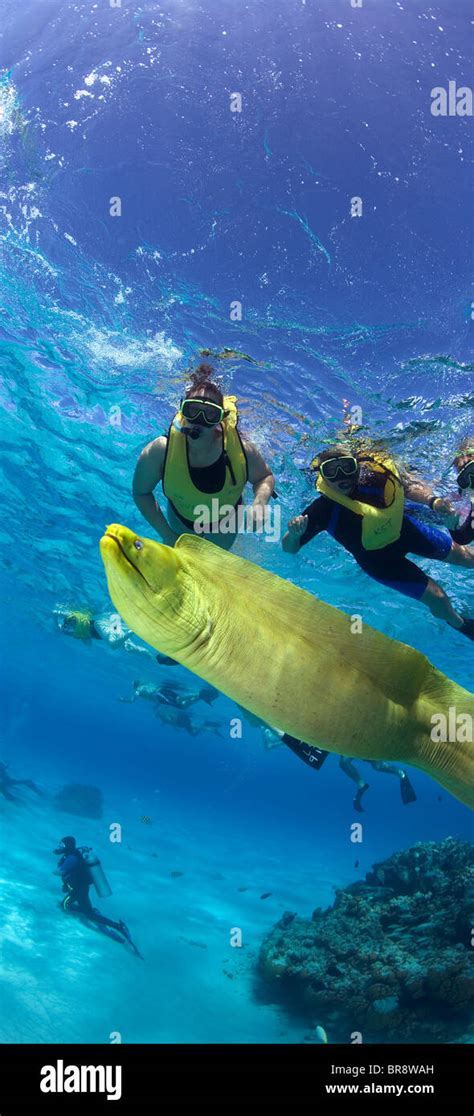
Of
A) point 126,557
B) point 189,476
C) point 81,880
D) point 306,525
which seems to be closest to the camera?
point 126,557

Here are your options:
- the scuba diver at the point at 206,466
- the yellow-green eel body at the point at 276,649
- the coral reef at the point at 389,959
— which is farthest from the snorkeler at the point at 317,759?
the scuba diver at the point at 206,466

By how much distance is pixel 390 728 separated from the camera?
115cm

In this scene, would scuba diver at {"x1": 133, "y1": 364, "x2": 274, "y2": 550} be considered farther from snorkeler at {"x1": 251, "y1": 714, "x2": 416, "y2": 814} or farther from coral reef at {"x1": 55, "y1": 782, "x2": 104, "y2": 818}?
coral reef at {"x1": 55, "y1": 782, "x2": 104, "y2": 818}

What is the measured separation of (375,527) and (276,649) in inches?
232

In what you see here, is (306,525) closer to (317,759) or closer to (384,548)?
(384,548)

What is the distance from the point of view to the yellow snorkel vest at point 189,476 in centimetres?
621

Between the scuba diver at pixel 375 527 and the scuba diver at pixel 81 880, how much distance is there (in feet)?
32.9

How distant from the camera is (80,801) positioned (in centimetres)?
3188

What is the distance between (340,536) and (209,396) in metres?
2.59

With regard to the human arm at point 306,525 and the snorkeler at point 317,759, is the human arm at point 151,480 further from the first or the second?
the snorkeler at point 317,759

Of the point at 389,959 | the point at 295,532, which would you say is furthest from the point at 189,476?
the point at 389,959

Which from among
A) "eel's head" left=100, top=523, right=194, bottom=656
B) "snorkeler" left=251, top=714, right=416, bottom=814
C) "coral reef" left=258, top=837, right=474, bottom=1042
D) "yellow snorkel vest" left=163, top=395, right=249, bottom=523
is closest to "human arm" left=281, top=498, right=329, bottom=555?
"yellow snorkel vest" left=163, top=395, right=249, bottom=523
